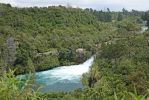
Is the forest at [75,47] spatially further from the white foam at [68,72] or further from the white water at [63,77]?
the white water at [63,77]

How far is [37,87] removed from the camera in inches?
97.0

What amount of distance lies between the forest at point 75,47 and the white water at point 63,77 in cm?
156

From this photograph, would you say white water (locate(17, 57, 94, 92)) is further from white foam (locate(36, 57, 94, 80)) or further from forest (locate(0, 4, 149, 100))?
forest (locate(0, 4, 149, 100))

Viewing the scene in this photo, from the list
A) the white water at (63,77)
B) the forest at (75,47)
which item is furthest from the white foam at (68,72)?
the forest at (75,47)

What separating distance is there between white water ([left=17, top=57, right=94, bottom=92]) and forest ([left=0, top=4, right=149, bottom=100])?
1559mm

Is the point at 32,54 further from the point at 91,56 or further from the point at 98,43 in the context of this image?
the point at 98,43

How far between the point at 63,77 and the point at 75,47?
9839mm

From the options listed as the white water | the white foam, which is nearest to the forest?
the white foam

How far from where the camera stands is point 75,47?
149ft

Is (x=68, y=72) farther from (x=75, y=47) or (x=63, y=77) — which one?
(x=75, y=47)

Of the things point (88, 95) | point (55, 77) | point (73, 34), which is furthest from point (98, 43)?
point (88, 95)

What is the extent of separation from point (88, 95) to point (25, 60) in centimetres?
2252

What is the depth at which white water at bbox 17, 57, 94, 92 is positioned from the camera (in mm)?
32406

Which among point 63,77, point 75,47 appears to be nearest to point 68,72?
point 63,77
